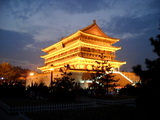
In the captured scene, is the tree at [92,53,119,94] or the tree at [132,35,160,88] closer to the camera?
the tree at [132,35,160,88]

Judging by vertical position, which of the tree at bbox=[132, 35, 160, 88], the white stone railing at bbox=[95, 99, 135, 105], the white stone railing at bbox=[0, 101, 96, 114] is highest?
the tree at bbox=[132, 35, 160, 88]

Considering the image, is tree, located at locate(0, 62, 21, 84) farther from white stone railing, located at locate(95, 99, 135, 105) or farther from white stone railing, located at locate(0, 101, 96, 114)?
white stone railing, located at locate(0, 101, 96, 114)

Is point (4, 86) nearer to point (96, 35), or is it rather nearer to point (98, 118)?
point (98, 118)

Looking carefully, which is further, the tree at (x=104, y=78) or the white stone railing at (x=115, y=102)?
the tree at (x=104, y=78)

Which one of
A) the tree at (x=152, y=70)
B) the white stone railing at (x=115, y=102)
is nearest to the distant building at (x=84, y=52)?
the white stone railing at (x=115, y=102)

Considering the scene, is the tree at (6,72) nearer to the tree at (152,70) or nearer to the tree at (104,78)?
the tree at (104,78)

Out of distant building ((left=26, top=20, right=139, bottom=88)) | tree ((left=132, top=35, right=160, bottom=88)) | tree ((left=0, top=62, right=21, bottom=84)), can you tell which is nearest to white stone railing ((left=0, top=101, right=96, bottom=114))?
tree ((left=132, top=35, right=160, bottom=88))

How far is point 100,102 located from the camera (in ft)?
55.4

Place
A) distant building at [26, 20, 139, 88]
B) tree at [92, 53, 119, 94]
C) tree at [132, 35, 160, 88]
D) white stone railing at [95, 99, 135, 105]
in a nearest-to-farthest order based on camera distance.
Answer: tree at [132, 35, 160, 88] < white stone railing at [95, 99, 135, 105] < tree at [92, 53, 119, 94] < distant building at [26, 20, 139, 88]

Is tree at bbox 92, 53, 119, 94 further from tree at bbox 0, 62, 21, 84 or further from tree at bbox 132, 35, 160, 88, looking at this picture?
tree at bbox 0, 62, 21, 84

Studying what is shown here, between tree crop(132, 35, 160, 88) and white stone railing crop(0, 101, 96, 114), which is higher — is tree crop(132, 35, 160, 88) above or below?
above

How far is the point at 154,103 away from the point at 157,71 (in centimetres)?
104

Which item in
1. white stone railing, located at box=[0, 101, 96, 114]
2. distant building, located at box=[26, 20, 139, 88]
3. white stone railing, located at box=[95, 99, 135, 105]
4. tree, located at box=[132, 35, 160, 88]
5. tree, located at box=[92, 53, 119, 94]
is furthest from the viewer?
distant building, located at box=[26, 20, 139, 88]

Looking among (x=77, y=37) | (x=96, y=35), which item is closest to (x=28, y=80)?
(x=77, y=37)
